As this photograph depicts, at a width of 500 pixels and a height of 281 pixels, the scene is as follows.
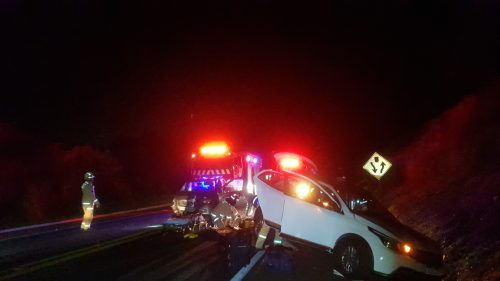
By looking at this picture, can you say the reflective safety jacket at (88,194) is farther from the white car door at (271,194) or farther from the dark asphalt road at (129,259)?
the white car door at (271,194)

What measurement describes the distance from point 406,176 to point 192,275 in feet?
55.4

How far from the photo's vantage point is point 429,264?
10211 mm

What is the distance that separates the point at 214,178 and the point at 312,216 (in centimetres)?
817

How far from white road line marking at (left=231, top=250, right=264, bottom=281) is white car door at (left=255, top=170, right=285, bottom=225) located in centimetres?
99

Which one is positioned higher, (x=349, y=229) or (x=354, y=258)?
(x=349, y=229)

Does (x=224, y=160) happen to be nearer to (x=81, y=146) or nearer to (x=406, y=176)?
(x=406, y=176)

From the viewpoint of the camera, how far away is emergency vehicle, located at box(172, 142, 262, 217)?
17297mm

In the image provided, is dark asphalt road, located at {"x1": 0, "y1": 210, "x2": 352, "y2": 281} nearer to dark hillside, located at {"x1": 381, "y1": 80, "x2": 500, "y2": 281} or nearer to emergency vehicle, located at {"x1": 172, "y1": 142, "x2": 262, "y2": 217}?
emergency vehicle, located at {"x1": 172, "y1": 142, "x2": 262, "y2": 217}

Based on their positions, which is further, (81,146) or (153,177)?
(153,177)

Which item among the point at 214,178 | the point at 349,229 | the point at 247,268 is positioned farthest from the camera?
the point at 214,178

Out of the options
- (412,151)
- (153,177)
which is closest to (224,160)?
(412,151)

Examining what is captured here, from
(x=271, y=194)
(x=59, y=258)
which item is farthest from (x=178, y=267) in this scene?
(x=59, y=258)

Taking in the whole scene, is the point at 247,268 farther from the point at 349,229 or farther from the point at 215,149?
the point at 215,149

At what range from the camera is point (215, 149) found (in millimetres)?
19812
